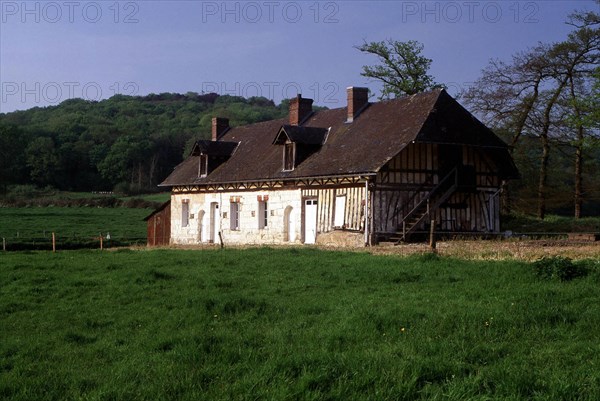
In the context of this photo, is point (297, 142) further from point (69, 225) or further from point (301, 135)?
point (69, 225)

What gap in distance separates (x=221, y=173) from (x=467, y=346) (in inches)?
998

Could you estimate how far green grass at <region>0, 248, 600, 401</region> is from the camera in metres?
6.55

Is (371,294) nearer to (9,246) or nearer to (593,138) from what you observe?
(593,138)

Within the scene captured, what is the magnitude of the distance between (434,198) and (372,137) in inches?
125

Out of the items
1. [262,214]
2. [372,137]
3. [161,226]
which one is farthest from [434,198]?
[161,226]

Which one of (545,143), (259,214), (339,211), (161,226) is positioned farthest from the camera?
(161,226)

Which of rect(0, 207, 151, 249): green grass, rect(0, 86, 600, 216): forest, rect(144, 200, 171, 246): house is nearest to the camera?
rect(0, 207, 151, 249): green grass

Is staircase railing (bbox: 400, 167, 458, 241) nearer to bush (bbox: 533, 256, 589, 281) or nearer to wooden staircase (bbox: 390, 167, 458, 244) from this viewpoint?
wooden staircase (bbox: 390, 167, 458, 244)

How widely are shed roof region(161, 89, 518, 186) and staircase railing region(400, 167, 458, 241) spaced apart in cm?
146

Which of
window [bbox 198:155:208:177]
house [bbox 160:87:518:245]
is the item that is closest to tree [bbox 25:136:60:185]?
window [bbox 198:155:208:177]

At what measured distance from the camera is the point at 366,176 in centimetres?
2416

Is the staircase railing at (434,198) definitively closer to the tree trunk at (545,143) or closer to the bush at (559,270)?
the tree trunk at (545,143)

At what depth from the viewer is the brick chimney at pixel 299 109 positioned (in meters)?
31.8

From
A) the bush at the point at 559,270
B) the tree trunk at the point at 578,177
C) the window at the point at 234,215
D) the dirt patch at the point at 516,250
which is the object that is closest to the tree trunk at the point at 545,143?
the tree trunk at the point at 578,177
